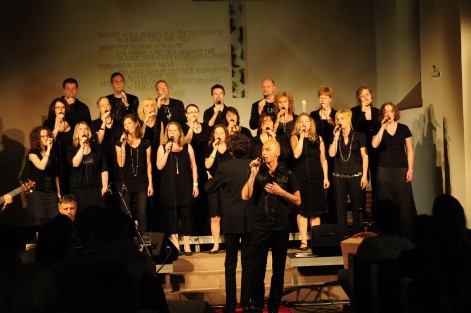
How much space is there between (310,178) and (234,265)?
2.12m

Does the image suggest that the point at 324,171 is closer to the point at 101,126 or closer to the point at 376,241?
the point at 101,126

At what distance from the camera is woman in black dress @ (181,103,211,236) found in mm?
9055

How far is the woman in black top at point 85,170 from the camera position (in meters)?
8.57

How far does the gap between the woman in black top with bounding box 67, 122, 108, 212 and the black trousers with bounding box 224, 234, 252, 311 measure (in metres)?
2.34

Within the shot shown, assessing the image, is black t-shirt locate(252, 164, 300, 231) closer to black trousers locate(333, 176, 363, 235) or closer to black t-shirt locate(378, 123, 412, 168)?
black trousers locate(333, 176, 363, 235)

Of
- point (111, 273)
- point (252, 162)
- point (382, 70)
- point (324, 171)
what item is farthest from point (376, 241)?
point (382, 70)

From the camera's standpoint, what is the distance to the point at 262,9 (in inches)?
456

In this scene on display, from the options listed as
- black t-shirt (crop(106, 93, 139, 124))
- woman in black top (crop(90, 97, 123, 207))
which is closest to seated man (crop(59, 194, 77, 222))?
woman in black top (crop(90, 97, 123, 207))

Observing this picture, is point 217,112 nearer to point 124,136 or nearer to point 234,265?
point 124,136

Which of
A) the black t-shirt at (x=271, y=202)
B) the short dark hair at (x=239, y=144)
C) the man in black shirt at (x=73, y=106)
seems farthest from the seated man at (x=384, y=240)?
the man in black shirt at (x=73, y=106)

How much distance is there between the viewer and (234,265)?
6.82 m

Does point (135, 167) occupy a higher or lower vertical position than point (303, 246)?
higher

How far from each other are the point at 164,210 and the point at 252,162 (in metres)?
2.50

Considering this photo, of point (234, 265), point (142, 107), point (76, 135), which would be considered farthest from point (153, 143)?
point (234, 265)
